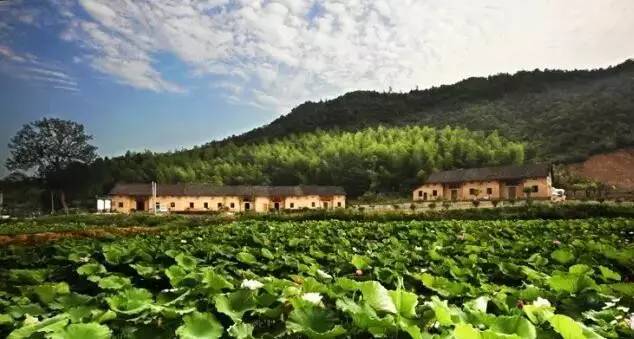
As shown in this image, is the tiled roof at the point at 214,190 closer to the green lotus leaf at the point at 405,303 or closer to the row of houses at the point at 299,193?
the row of houses at the point at 299,193

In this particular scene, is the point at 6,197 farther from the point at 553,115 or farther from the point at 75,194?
the point at 553,115

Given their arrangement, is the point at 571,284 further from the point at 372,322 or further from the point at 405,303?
the point at 372,322

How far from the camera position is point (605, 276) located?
110 inches

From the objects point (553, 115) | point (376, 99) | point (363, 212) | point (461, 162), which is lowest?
point (363, 212)

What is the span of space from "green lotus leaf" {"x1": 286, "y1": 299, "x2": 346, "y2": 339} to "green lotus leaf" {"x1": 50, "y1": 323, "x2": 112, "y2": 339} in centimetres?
51

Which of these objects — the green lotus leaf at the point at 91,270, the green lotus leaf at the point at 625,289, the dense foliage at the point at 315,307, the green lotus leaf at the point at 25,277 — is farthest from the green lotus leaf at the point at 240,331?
the green lotus leaf at the point at 25,277

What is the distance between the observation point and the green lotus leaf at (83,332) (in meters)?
1.35

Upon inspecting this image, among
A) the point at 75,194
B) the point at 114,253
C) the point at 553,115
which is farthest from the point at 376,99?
the point at 114,253

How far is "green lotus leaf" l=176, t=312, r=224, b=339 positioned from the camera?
1.44m

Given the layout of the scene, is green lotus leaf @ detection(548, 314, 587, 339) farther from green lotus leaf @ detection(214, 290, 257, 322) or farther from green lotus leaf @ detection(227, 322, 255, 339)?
green lotus leaf @ detection(214, 290, 257, 322)

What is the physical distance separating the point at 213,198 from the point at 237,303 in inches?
1954

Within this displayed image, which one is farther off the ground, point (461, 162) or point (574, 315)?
point (461, 162)

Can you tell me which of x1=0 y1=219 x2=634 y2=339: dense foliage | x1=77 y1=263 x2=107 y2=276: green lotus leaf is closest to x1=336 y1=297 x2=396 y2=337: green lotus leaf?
x1=0 y1=219 x2=634 y2=339: dense foliage

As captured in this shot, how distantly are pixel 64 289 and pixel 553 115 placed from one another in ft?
260
